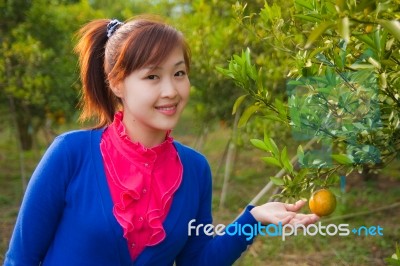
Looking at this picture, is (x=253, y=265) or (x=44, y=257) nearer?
(x=44, y=257)

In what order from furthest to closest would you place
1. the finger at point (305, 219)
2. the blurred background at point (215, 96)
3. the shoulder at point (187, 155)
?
the blurred background at point (215, 96) → the shoulder at point (187, 155) → the finger at point (305, 219)

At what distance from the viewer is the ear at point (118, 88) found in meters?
1.75

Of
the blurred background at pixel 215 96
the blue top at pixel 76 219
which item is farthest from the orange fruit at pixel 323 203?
the blurred background at pixel 215 96

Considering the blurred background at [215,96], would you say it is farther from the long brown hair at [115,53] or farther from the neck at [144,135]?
the neck at [144,135]

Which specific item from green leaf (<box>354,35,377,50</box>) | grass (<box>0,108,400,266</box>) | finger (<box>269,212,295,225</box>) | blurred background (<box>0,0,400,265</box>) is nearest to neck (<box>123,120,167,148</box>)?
finger (<box>269,212,295,225</box>)

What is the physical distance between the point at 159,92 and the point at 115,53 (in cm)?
21

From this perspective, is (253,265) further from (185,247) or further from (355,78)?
(355,78)

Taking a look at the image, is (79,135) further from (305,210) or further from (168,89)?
(305,210)

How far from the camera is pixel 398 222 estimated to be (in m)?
5.08

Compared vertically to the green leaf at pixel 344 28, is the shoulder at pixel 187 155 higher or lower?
lower

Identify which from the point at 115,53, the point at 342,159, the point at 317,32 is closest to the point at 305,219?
the point at 342,159

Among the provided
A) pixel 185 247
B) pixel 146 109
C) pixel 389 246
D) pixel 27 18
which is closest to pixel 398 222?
pixel 389 246

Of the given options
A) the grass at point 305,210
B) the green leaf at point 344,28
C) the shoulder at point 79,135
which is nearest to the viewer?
the green leaf at point 344,28

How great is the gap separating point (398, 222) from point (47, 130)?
3297 mm
